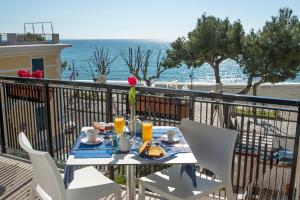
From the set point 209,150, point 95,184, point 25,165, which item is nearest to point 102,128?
point 95,184

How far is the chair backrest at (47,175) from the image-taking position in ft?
5.99

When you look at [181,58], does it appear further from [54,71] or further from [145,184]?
[145,184]

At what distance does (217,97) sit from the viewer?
274cm

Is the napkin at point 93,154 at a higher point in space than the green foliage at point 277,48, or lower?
lower

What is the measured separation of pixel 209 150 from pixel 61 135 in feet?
6.73

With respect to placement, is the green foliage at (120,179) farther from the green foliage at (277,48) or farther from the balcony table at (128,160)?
the green foliage at (277,48)

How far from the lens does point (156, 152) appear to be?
2143mm

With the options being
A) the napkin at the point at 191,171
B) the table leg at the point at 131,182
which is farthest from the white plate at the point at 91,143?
the napkin at the point at 191,171

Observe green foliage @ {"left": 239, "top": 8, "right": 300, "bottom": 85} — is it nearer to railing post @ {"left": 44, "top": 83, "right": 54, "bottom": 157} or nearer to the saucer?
railing post @ {"left": 44, "top": 83, "right": 54, "bottom": 157}

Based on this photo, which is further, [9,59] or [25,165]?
[9,59]

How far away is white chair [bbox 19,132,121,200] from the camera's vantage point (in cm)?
184

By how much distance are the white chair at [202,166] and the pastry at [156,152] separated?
34cm

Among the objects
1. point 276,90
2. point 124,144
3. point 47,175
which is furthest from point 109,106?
point 276,90

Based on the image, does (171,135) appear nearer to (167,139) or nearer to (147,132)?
(167,139)
